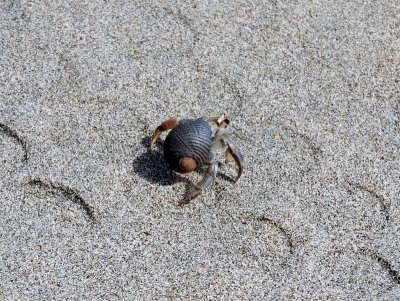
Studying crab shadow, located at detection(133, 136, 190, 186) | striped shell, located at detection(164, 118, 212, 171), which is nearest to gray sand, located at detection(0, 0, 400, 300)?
crab shadow, located at detection(133, 136, 190, 186)

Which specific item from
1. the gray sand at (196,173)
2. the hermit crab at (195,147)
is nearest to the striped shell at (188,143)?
the hermit crab at (195,147)

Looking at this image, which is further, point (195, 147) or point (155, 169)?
point (155, 169)

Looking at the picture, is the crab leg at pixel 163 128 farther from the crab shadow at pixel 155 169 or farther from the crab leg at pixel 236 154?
the crab leg at pixel 236 154

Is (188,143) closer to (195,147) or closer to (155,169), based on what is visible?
(195,147)

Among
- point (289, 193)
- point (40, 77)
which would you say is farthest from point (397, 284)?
point (40, 77)

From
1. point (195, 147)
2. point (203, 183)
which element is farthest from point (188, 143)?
point (203, 183)

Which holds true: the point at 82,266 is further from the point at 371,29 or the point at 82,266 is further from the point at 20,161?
Result: the point at 371,29
